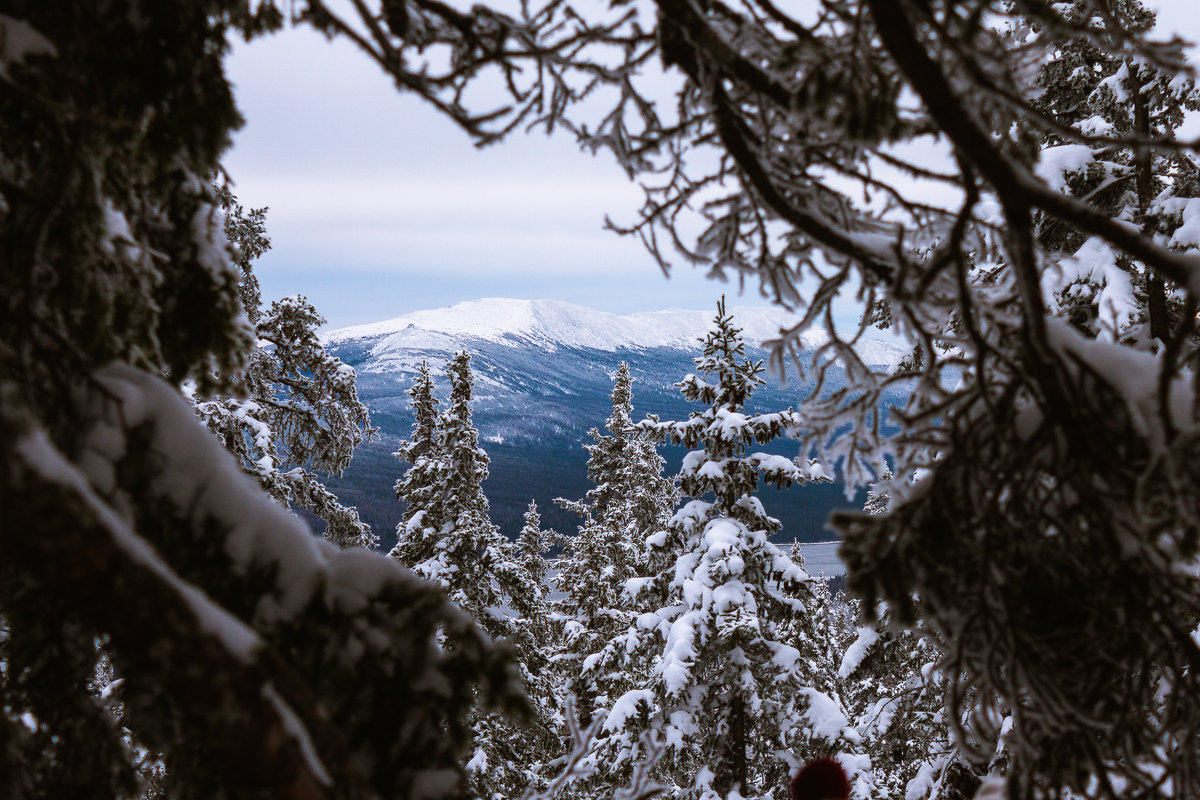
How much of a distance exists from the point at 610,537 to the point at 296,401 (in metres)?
14.1

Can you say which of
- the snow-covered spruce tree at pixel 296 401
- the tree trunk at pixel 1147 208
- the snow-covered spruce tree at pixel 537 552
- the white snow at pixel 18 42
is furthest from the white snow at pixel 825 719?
the snow-covered spruce tree at pixel 537 552

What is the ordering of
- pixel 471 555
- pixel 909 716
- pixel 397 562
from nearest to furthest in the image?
pixel 397 562 → pixel 909 716 → pixel 471 555

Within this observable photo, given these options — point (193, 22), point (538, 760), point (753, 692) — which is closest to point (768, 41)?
point (193, 22)

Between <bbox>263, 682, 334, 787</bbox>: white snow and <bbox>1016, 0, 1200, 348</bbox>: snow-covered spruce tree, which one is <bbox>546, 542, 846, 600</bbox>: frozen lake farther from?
<bbox>263, 682, 334, 787</bbox>: white snow

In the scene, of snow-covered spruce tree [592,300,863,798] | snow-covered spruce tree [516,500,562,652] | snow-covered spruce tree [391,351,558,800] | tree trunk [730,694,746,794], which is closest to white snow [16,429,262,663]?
snow-covered spruce tree [592,300,863,798]

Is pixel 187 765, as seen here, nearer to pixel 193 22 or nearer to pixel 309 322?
pixel 193 22

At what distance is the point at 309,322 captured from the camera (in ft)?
35.4

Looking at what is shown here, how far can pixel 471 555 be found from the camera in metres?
15.2

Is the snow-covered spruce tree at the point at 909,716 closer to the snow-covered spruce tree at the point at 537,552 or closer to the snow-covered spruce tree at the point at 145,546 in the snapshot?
the snow-covered spruce tree at the point at 145,546

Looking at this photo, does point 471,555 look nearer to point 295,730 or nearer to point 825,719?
point 825,719

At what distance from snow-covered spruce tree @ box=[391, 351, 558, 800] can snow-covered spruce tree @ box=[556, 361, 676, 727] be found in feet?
16.0

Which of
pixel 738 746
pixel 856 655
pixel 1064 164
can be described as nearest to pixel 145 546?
pixel 1064 164

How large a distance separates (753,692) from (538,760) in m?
14.5

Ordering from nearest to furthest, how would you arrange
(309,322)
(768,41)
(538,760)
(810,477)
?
(768,41) < (810,477) < (309,322) < (538,760)
